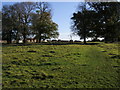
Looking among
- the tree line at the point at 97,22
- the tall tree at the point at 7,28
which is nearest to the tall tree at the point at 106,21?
the tree line at the point at 97,22

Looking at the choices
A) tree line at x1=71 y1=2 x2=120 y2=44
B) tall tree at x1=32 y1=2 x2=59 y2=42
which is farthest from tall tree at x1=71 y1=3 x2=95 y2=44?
tall tree at x1=32 y1=2 x2=59 y2=42

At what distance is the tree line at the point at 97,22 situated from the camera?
1961 centimetres

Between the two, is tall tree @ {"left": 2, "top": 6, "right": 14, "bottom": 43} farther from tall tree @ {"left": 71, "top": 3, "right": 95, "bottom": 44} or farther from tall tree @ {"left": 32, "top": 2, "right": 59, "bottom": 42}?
tall tree @ {"left": 32, "top": 2, "right": 59, "bottom": 42}

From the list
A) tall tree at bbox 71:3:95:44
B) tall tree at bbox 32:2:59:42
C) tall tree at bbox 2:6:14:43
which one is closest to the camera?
tall tree at bbox 32:2:59:42

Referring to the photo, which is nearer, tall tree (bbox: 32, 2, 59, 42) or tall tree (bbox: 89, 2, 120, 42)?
tall tree (bbox: 32, 2, 59, 42)

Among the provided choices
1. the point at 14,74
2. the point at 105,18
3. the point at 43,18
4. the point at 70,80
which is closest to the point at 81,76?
the point at 70,80

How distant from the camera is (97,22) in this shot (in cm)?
2356

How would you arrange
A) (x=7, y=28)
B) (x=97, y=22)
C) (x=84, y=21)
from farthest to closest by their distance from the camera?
(x=7, y=28) < (x=97, y=22) < (x=84, y=21)

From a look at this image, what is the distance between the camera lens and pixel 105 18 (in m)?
22.4

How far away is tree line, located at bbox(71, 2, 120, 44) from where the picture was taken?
19.6m

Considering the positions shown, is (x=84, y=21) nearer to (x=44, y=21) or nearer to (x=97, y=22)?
(x=97, y=22)

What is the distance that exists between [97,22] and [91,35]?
2.91 metres

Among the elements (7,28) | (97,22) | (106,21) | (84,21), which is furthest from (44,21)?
(7,28)

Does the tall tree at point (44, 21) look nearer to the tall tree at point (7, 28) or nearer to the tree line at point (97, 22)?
the tree line at point (97, 22)
